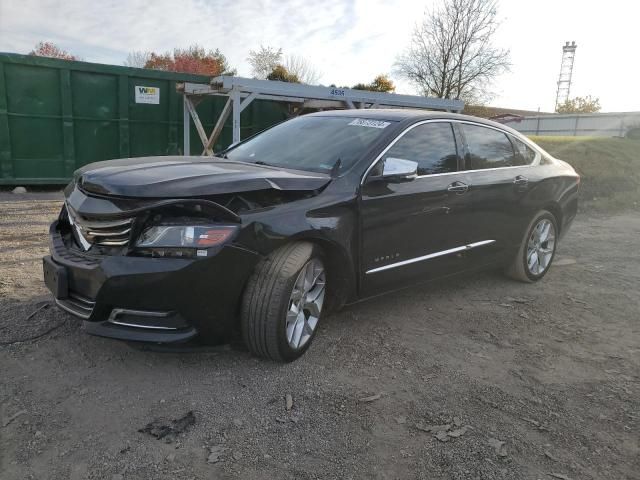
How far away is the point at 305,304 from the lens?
335cm

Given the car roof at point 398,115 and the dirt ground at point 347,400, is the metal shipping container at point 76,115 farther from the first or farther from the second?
the car roof at point 398,115

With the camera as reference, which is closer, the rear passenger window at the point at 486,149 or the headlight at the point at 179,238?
the headlight at the point at 179,238

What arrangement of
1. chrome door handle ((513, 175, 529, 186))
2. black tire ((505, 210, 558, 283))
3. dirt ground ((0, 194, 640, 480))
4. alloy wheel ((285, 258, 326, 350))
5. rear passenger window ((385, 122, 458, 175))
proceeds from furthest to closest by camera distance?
black tire ((505, 210, 558, 283))
chrome door handle ((513, 175, 529, 186))
rear passenger window ((385, 122, 458, 175))
alloy wheel ((285, 258, 326, 350))
dirt ground ((0, 194, 640, 480))

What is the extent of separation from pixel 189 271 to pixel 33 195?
8490mm

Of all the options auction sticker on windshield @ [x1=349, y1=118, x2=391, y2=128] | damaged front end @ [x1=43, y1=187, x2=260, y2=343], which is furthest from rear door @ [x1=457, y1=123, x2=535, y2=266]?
damaged front end @ [x1=43, y1=187, x2=260, y2=343]

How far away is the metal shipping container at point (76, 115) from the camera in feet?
32.6

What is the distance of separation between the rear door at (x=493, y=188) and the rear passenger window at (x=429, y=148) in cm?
20

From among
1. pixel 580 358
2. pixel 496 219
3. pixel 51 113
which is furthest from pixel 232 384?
pixel 51 113

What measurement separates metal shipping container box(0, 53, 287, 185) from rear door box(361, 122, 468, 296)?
852 cm

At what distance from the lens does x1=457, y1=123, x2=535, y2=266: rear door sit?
444 cm

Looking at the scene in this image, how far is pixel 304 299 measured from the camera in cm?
334

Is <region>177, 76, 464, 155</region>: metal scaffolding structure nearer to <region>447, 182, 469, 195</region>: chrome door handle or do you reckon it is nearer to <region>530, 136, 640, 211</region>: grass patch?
<region>530, 136, 640, 211</region>: grass patch

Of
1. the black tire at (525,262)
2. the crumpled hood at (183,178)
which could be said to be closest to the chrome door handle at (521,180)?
the black tire at (525,262)

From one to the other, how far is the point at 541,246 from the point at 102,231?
4.29 metres
